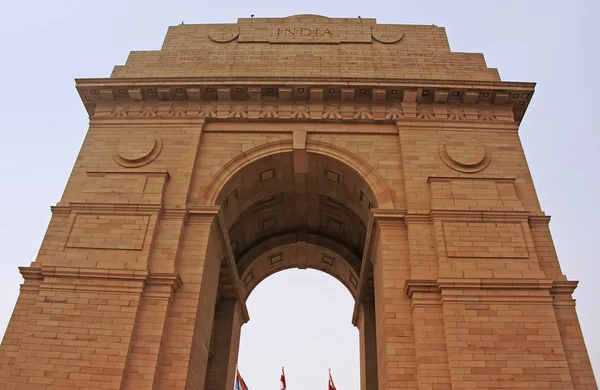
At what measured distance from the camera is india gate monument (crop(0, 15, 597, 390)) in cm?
1301

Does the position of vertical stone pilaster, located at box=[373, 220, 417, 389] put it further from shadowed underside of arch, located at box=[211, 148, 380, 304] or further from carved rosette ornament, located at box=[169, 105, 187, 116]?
carved rosette ornament, located at box=[169, 105, 187, 116]

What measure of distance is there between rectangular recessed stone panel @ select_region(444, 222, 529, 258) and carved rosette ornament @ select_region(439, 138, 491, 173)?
2370 mm

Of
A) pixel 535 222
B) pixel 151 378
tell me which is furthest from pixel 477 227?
pixel 151 378

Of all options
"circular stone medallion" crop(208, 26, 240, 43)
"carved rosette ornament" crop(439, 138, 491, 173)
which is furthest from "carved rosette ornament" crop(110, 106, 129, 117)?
"carved rosette ornament" crop(439, 138, 491, 173)

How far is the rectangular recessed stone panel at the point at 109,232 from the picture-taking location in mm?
14820

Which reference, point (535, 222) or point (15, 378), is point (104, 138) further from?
point (535, 222)

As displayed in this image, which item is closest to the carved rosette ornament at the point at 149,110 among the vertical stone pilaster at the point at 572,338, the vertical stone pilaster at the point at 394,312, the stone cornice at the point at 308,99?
the stone cornice at the point at 308,99

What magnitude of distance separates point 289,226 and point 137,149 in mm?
8334

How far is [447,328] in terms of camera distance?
1304 centimetres

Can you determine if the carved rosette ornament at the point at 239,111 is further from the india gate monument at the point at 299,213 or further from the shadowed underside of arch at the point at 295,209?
the shadowed underside of arch at the point at 295,209

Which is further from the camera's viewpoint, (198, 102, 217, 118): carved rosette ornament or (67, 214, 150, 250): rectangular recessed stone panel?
(198, 102, 217, 118): carved rosette ornament

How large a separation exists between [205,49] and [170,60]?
1610mm

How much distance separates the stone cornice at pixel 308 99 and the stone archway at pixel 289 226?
6.68 ft

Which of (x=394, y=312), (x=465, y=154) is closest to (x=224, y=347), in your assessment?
(x=394, y=312)
